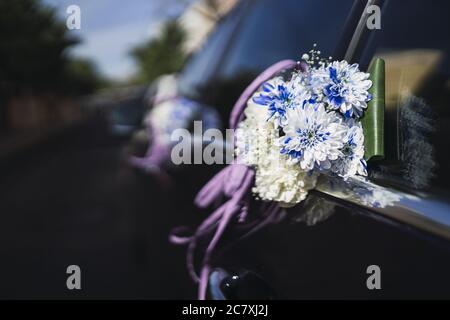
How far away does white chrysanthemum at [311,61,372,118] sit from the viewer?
44.3 inches

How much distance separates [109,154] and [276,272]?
11102mm

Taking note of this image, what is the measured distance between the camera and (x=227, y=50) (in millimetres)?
2723

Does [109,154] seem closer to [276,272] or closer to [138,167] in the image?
[138,167]

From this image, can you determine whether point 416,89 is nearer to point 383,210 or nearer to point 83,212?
point 383,210

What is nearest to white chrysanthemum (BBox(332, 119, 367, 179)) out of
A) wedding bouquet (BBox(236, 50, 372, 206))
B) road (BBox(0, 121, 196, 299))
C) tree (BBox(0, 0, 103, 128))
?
wedding bouquet (BBox(236, 50, 372, 206))

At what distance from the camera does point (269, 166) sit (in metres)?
1.25

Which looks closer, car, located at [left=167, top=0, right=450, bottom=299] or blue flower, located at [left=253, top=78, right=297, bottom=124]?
car, located at [left=167, top=0, right=450, bottom=299]

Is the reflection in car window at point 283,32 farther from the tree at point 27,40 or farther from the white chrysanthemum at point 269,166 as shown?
the tree at point 27,40

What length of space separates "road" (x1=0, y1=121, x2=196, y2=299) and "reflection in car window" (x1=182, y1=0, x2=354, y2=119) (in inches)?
25.6

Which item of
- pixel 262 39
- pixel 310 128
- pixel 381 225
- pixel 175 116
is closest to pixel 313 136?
pixel 310 128

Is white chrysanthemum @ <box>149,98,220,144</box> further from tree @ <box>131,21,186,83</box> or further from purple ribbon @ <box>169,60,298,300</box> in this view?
tree @ <box>131,21,186,83</box>

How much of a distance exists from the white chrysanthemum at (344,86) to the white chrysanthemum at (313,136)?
0.03 m

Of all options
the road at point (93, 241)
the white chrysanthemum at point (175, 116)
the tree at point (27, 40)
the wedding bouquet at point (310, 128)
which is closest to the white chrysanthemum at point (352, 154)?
the wedding bouquet at point (310, 128)

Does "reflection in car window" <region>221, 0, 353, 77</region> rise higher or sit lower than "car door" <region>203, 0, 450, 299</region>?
higher
